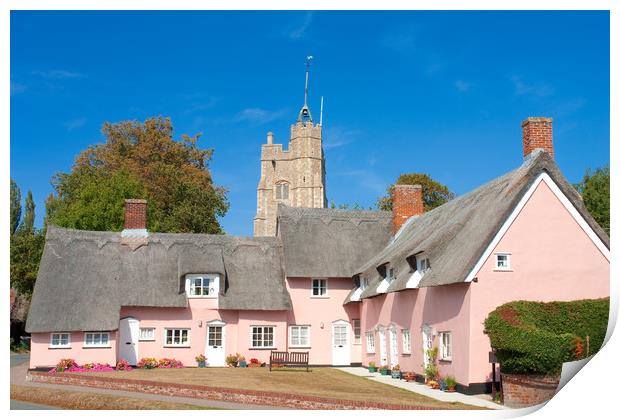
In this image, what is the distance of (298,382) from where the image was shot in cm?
2484

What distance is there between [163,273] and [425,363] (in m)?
13.7

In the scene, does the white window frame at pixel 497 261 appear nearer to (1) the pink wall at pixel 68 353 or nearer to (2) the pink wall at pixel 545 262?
(2) the pink wall at pixel 545 262

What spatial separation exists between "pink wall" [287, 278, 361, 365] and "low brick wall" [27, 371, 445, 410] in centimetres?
1300

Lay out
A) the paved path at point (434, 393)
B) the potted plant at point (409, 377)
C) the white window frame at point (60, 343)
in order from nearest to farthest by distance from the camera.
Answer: the paved path at point (434, 393) < the potted plant at point (409, 377) < the white window frame at point (60, 343)

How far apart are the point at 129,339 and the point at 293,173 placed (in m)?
80.5

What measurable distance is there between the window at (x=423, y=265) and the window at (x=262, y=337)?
33.8ft

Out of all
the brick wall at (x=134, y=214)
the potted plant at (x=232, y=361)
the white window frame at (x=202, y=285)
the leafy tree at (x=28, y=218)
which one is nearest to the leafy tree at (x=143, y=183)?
the leafy tree at (x=28, y=218)

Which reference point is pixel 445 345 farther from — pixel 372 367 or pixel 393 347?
pixel 372 367

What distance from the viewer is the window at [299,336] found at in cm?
3438

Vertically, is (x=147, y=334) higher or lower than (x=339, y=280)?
lower

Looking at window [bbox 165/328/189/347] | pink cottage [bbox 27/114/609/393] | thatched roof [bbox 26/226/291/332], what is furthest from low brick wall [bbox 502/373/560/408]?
window [bbox 165/328/189/347]

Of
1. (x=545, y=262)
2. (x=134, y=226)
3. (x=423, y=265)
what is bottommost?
(x=545, y=262)

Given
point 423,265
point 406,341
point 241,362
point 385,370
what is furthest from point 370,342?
point 423,265
